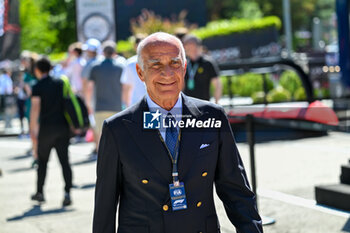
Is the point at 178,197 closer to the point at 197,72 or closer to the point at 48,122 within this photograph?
the point at 48,122

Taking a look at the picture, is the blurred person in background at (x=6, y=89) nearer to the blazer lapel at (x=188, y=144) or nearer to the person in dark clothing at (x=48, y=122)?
the person in dark clothing at (x=48, y=122)

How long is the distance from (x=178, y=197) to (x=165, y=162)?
169 millimetres

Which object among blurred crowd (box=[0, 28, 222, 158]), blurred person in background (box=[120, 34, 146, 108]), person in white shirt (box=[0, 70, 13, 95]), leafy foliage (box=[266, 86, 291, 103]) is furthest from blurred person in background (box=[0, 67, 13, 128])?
blurred person in background (box=[120, 34, 146, 108])

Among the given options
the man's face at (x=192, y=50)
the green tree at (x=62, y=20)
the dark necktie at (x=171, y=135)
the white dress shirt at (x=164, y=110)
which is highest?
the green tree at (x=62, y=20)

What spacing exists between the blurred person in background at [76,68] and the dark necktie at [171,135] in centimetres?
1069

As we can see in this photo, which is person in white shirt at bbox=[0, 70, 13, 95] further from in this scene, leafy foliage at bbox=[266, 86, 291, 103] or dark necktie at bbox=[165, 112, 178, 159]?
dark necktie at bbox=[165, 112, 178, 159]

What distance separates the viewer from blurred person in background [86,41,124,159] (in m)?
10.3

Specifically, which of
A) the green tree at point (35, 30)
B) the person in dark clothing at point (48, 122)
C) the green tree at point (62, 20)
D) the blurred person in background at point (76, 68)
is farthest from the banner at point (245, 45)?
the person in dark clothing at point (48, 122)

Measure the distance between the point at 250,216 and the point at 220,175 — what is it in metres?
0.25

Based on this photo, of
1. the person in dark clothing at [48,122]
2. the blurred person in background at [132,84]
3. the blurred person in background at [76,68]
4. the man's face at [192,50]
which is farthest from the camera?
the blurred person in background at [76,68]

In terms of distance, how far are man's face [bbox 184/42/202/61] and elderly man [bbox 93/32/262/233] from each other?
523 centimetres

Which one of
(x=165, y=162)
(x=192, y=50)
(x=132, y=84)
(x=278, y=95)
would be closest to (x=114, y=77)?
(x=132, y=84)

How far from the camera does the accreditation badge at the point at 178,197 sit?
9.87 feet

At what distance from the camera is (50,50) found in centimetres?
3419
